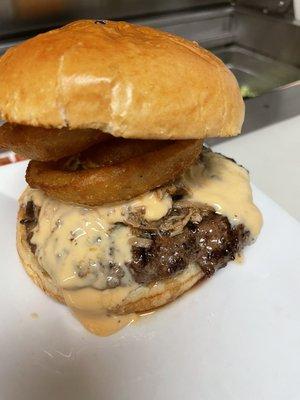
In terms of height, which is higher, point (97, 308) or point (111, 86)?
point (111, 86)

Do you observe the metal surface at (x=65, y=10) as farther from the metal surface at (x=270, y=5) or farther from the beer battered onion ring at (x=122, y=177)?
the beer battered onion ring at (x=122, y=177)

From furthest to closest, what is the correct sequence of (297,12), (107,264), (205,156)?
(297,12) < (205,156) < (107,264)

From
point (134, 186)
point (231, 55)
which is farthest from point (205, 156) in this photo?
point (231, 55)

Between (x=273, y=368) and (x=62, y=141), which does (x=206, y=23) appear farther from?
(x=273, y=368)

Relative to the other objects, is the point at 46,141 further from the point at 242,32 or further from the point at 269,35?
the point at 242,32

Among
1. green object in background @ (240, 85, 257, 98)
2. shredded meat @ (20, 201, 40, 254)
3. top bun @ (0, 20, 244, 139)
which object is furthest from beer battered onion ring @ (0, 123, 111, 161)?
green object in background @ (240, 85, 257, 98)

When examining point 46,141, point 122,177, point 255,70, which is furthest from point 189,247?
point 255,70

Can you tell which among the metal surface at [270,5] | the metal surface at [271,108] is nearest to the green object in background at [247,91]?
the metal surface at [271,108]
